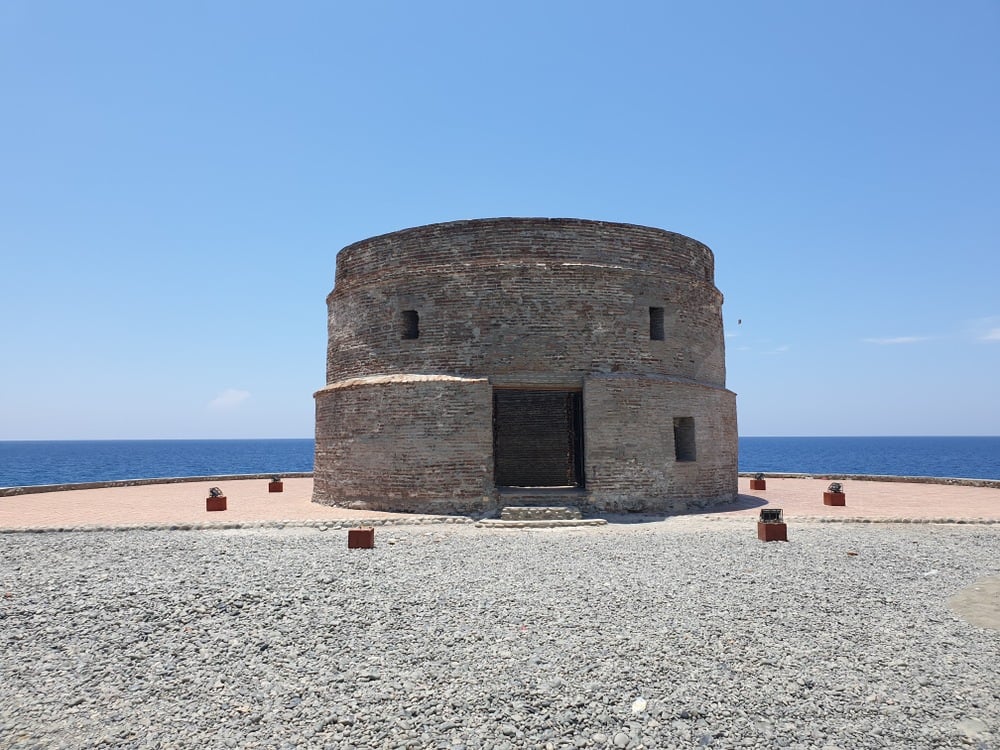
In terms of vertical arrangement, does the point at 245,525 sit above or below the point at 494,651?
above

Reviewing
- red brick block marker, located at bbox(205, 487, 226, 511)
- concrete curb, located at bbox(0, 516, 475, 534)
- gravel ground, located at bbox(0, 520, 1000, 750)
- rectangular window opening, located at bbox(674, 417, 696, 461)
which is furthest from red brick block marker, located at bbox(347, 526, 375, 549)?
rectangular window opening, located at bbox(674, 417, 696, 461)

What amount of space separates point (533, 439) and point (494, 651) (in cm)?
1434

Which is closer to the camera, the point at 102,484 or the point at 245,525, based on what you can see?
the point at 245,525

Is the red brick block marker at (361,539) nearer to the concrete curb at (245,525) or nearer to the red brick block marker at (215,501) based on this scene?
the concrete curb at (245,525)

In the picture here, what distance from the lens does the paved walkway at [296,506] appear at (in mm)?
13633

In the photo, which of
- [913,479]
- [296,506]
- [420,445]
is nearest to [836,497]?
[913,479]

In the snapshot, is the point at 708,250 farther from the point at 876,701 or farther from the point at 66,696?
the point at 66,696

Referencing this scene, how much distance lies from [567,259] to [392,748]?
1142cm

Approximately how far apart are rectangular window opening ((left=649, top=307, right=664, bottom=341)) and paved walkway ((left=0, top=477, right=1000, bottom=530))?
3.98m

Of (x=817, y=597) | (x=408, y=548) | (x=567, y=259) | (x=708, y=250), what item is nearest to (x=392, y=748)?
(x=817, y=597)

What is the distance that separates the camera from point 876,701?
529cm

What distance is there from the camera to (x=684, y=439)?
15617 millimetres

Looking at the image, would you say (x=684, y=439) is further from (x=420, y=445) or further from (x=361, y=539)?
(x=361, y=539)

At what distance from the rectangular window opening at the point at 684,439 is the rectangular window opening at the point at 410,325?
244 inches
